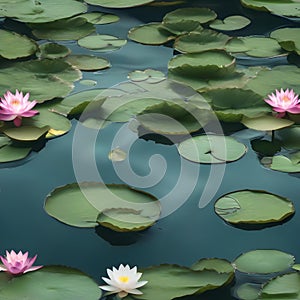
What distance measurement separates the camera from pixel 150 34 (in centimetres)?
259

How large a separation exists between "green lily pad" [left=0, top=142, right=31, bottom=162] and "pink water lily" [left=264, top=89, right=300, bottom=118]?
0.66m

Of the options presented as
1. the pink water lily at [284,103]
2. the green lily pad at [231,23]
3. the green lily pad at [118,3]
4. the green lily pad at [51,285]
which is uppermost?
the green lily pad at [118,3]

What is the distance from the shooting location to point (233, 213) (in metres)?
1.68

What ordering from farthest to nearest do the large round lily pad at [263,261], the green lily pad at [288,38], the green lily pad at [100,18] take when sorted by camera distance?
the green lily pad at [100,18], the green lily pad at [288,38], the large round lily pad at [263,261]

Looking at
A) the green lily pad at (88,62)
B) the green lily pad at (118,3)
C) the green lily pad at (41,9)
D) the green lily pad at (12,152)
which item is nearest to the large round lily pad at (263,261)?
the green lily pad at (12,152)

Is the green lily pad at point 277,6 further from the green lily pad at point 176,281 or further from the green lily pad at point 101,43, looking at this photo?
the green lily pad at point 176,281

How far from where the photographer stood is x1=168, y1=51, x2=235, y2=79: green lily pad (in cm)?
224

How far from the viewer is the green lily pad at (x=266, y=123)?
2010mm

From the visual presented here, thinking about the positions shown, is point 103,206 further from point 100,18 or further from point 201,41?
point 100,18

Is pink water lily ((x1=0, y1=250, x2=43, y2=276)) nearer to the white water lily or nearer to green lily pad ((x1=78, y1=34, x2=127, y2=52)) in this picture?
the white water lily

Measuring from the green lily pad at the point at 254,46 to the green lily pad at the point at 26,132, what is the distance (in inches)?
29.8

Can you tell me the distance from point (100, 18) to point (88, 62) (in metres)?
0.39

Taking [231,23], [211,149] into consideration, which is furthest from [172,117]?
[231,23]

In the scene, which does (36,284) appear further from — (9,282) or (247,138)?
(247,138)
